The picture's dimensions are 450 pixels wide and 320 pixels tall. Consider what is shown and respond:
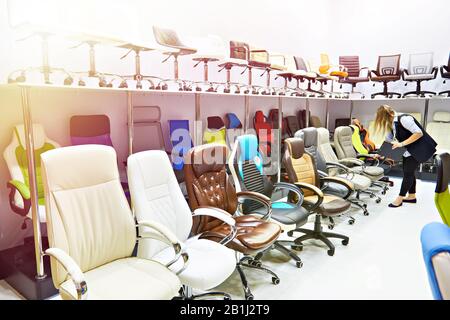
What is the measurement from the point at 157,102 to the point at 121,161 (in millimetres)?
900

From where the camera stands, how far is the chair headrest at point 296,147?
3513 mm

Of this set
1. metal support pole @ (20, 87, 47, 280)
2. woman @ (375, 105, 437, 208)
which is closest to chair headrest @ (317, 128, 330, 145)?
woman @ (375, 105, 437, 208)

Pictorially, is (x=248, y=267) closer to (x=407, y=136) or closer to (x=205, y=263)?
(x=205, y=263)

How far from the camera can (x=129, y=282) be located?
1712mm

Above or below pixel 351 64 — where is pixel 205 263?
below

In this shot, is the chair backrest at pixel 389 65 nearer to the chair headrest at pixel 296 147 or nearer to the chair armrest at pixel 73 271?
the chair headrest at pixel 296 147

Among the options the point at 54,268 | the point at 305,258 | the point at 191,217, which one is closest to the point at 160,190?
the point at 191,217

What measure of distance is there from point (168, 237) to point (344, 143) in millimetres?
3847

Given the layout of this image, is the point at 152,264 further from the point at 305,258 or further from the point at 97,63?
the point at 97,63

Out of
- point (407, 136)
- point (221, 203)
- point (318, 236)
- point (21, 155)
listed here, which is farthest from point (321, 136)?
point (21, 155)

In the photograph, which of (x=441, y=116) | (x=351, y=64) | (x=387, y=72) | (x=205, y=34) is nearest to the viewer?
(x=205, y=34)

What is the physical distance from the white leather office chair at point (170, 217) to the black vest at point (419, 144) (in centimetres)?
318

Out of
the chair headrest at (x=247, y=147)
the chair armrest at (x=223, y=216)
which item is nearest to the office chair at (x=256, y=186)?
the chair headrest at (x=247, y=147)

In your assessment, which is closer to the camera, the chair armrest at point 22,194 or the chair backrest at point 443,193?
the chair backrest at point 443,193
